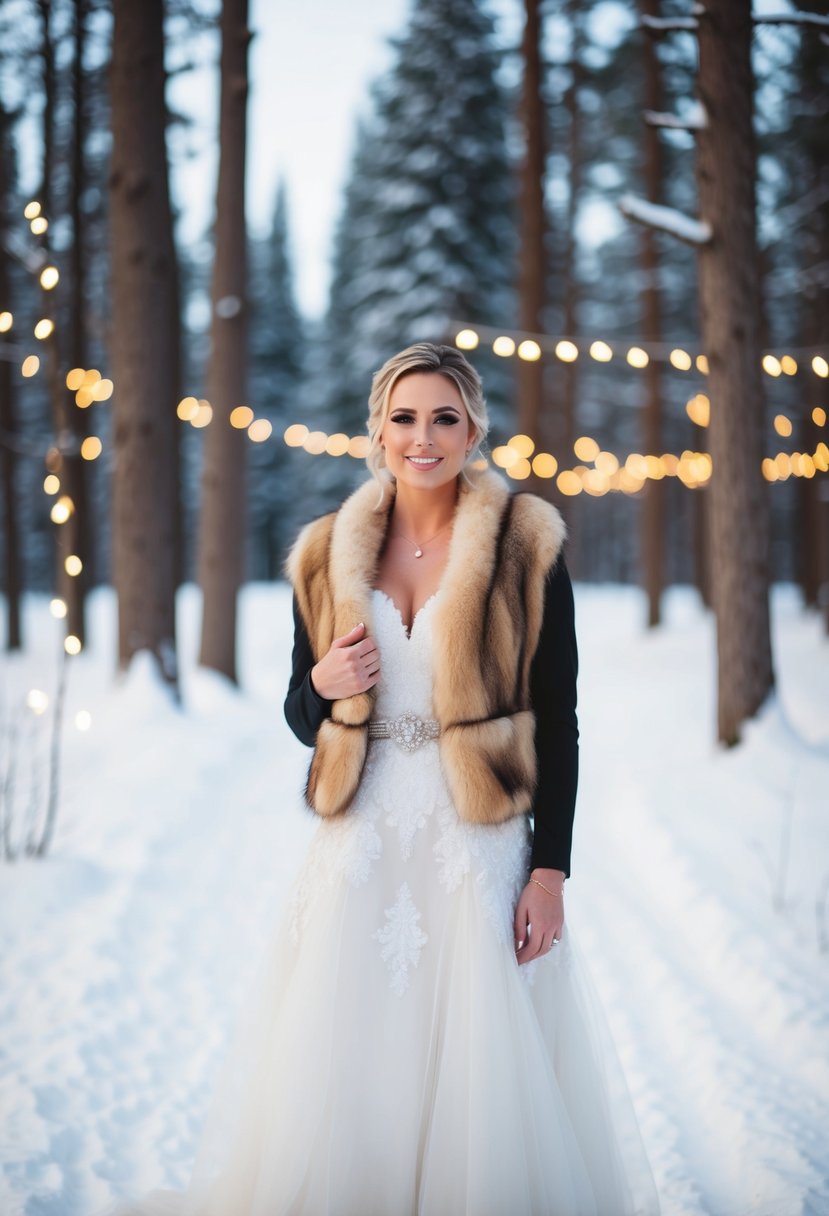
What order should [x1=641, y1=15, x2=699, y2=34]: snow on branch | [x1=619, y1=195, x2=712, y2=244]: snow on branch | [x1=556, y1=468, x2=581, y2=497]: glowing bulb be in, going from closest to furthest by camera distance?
[x1=641, y1=15, x2=699, y2=34]: snow on branch, [x1=619, y1=195, x2=712, y2=244]: snow on branch, [x1=556, y1=468, x2=581, y2=497]: glowing bulb

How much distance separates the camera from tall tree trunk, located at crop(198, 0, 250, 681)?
11.1 meters

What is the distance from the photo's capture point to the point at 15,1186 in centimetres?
288

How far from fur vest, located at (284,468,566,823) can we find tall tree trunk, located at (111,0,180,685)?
7211mm

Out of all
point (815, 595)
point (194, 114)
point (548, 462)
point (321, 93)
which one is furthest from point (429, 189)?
point (815, 595)

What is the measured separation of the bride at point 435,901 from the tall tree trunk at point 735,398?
5.41m

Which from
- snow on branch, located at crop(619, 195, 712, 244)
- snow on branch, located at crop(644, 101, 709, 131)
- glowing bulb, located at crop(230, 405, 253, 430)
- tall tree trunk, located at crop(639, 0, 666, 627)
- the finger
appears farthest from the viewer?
tall tree trunk, located at crop(639, 0, 666, 627)

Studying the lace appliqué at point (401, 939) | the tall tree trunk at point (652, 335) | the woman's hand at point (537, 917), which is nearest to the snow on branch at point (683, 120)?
the woman's hand at point (537, 917)

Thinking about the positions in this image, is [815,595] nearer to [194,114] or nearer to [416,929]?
[194,114]

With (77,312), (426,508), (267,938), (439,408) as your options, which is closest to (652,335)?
(77,312)

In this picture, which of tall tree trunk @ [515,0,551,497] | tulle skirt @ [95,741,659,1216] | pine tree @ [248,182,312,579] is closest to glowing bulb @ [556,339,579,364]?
tall tree trunk @ [515,0,551,497]

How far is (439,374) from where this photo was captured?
2383mm

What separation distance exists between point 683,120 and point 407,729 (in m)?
6.50

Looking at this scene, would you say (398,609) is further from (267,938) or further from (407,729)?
(267,938)

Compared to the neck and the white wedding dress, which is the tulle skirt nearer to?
→ the white wedding dress
